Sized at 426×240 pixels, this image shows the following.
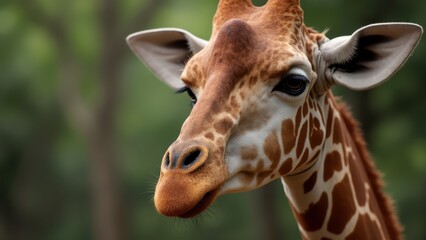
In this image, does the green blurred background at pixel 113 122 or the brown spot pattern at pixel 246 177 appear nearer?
the brown spot pattern at pixel 246 177

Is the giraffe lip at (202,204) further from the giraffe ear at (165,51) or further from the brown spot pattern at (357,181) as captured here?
the giraffe ear at (165,51)

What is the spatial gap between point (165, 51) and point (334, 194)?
146cm

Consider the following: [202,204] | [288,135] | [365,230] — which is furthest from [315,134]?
[202,204]

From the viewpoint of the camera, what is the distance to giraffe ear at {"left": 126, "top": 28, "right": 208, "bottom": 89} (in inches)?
279

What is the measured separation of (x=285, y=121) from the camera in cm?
609

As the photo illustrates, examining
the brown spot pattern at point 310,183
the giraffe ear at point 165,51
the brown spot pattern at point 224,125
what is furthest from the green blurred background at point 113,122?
the brown spot pattern at point 224,125

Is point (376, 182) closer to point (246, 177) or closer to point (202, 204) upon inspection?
point (246, 177)

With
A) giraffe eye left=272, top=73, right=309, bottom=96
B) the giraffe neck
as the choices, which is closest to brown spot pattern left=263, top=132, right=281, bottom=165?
giraffe eye left=272, top=73, right=309, bottom=96

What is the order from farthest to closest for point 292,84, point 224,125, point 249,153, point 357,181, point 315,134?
point 357,181, point 315,134, point 292,84, point 249,153, point 224,125

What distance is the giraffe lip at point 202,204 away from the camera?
5488 mm

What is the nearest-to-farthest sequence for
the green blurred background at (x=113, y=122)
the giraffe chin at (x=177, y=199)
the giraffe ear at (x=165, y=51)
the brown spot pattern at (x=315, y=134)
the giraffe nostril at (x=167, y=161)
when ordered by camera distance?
the giraffe chin at (x=177, y=199)
the giraffe nostril at (x=167, y=161)
the brown spot pattern at (x=315, y=134)
the giraffe ear at (x=165, y=51)
the green blurred background at (x=113, y=122)

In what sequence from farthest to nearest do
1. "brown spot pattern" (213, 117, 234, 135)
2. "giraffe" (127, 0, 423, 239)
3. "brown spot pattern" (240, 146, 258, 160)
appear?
"brown spot pattern" (240, 146, 258, 160) → "brown spot pattern" (213, 117, 234, 135) → "giraffe" (127, 0, 423, 239)

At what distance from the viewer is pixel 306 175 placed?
640 centimetres

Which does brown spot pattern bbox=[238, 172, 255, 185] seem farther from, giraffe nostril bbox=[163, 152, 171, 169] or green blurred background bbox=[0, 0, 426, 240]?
green blurred background bbox=[0, 0, 426, 240]
